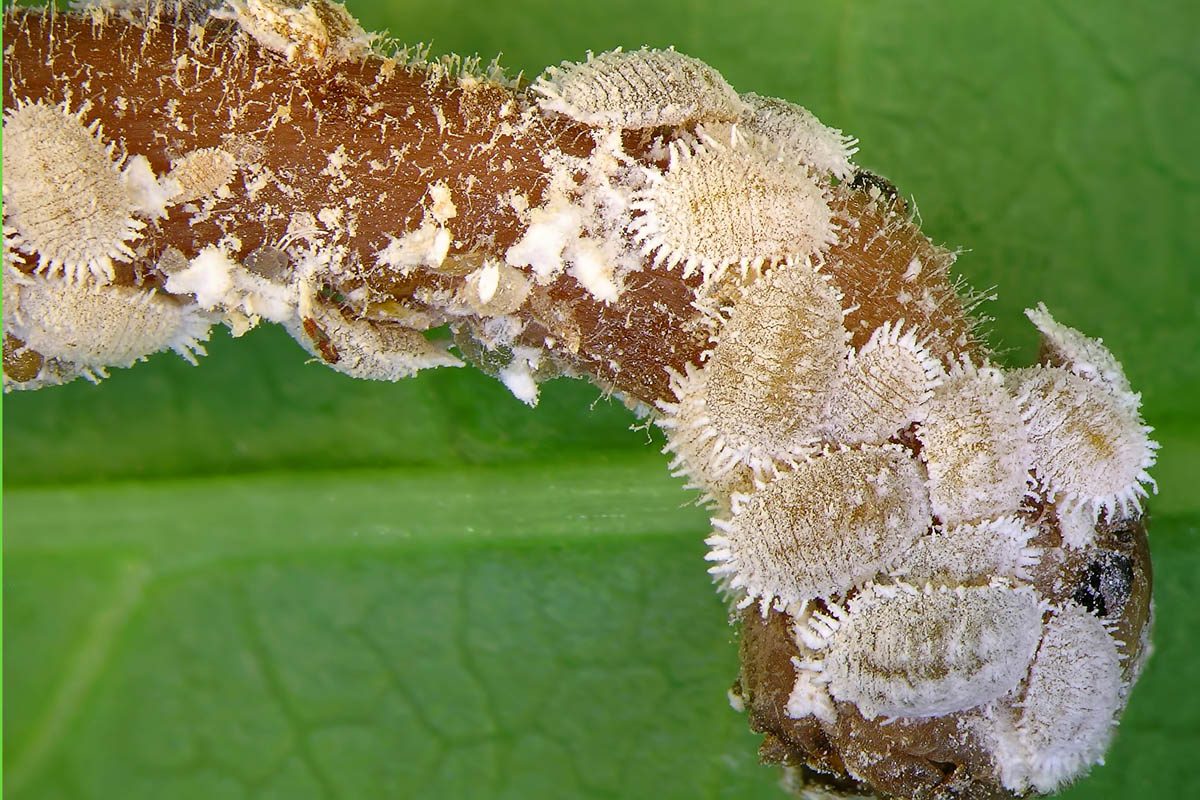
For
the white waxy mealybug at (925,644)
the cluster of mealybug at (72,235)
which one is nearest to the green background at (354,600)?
the cluster of mealybug at (72,235)

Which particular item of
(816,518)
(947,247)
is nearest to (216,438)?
(816,518)

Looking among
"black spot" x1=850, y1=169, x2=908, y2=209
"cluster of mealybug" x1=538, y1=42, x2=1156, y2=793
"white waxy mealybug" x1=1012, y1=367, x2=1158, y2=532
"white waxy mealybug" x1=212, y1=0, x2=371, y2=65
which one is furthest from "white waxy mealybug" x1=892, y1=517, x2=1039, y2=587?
"white waxy mealybug" x1=212, y1=0, x2=371, y2=65

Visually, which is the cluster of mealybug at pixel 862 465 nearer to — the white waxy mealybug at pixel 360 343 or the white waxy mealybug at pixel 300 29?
the white waxy mealybug at pixel 300 29

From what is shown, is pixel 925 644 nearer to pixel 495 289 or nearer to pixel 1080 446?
pixel 1080 446

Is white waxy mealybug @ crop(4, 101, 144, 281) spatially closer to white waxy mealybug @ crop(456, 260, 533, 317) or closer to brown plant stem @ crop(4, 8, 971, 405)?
brown plant stem @ crop(4, 8, 971, 405)

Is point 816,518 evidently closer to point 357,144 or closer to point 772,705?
point 772,705

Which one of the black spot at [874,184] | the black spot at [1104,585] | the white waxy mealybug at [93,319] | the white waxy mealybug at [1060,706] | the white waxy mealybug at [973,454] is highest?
the black spot at [874,184]
